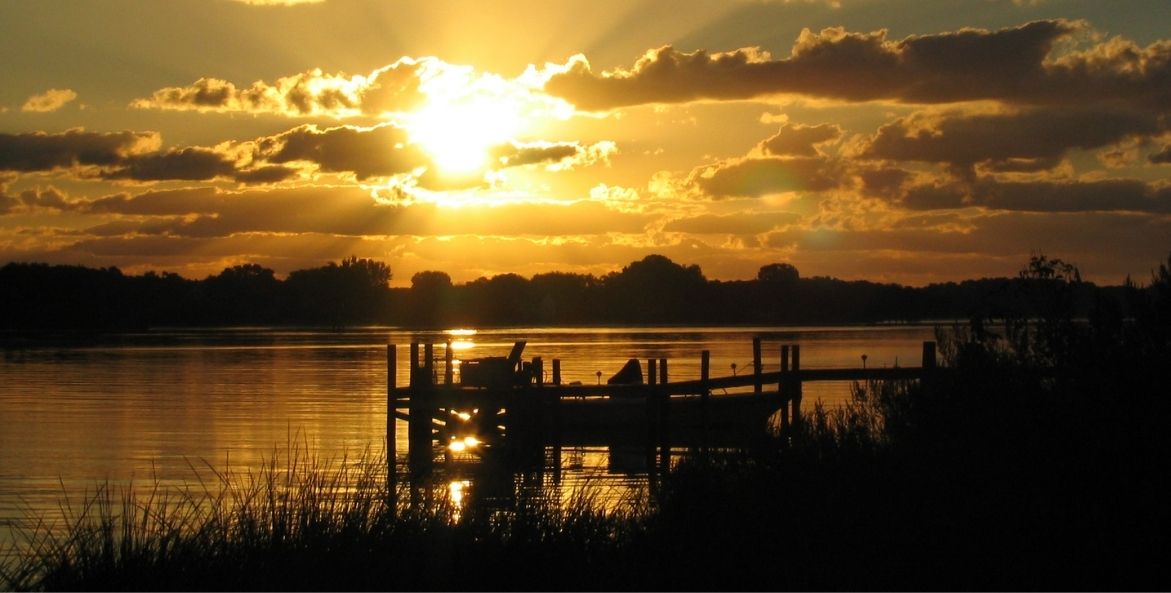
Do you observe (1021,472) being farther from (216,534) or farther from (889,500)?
(216,534)

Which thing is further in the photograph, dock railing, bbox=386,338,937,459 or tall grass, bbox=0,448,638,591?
dock railing, bbox=386,338,937,459

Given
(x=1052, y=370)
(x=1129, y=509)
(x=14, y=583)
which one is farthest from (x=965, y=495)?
(x=14, y=583)

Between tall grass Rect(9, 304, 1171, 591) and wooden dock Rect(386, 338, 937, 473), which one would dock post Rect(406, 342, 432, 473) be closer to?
wooden dock Rect(386, 338, 937, 473)

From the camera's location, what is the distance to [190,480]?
24922mm

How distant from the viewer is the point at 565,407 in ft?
108

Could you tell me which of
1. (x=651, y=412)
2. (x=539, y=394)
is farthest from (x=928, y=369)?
(x=539, y=394)

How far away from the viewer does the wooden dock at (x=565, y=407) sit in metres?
31.6

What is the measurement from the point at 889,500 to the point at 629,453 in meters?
18.0

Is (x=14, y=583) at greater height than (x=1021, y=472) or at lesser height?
lesser

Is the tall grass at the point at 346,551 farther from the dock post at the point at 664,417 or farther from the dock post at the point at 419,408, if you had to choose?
the dock post at the point at 664,417

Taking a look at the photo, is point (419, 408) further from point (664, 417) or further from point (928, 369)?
point (928, 369)

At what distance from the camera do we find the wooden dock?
3158cm

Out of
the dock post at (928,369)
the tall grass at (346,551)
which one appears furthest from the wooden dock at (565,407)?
the tall grass at (346,551)

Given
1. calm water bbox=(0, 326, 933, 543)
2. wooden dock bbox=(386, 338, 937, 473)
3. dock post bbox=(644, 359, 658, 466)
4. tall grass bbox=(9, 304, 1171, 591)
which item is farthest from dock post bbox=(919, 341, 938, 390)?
dock post bbox=(644, 359, 658, 466)
